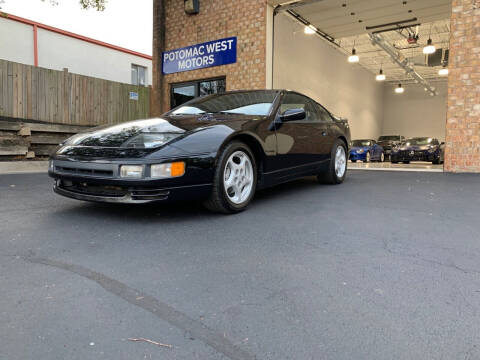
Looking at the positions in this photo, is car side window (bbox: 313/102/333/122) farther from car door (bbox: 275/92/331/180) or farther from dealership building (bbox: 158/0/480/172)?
dealership building (bbox: 158/0/480/172)

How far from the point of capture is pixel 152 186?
9.43 feet

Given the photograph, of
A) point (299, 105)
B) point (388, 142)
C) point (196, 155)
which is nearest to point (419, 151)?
point (388, 142)

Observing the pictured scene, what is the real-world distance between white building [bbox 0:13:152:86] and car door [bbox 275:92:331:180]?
12943mm

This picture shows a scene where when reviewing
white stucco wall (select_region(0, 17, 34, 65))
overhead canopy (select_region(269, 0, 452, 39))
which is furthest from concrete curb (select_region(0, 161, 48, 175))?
white stucco wall (select_region(0, 17, 34, 65))

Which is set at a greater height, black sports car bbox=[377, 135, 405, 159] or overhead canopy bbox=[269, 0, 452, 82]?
overhead canopy bbox=[269, 0, 452, 82]

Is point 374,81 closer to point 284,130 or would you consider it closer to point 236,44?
point 236,44

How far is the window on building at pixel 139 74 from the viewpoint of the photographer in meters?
19.5

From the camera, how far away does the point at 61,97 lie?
9.98 m

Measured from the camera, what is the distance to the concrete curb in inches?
290

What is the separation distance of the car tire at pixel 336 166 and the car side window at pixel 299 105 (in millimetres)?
655

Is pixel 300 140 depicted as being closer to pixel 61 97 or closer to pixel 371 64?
pixel 61 97

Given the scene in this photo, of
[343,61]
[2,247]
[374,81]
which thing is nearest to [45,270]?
[2,247]

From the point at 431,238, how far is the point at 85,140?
3009 mm

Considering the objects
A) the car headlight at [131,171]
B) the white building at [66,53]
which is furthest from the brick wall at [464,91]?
the white building at [66,53]
